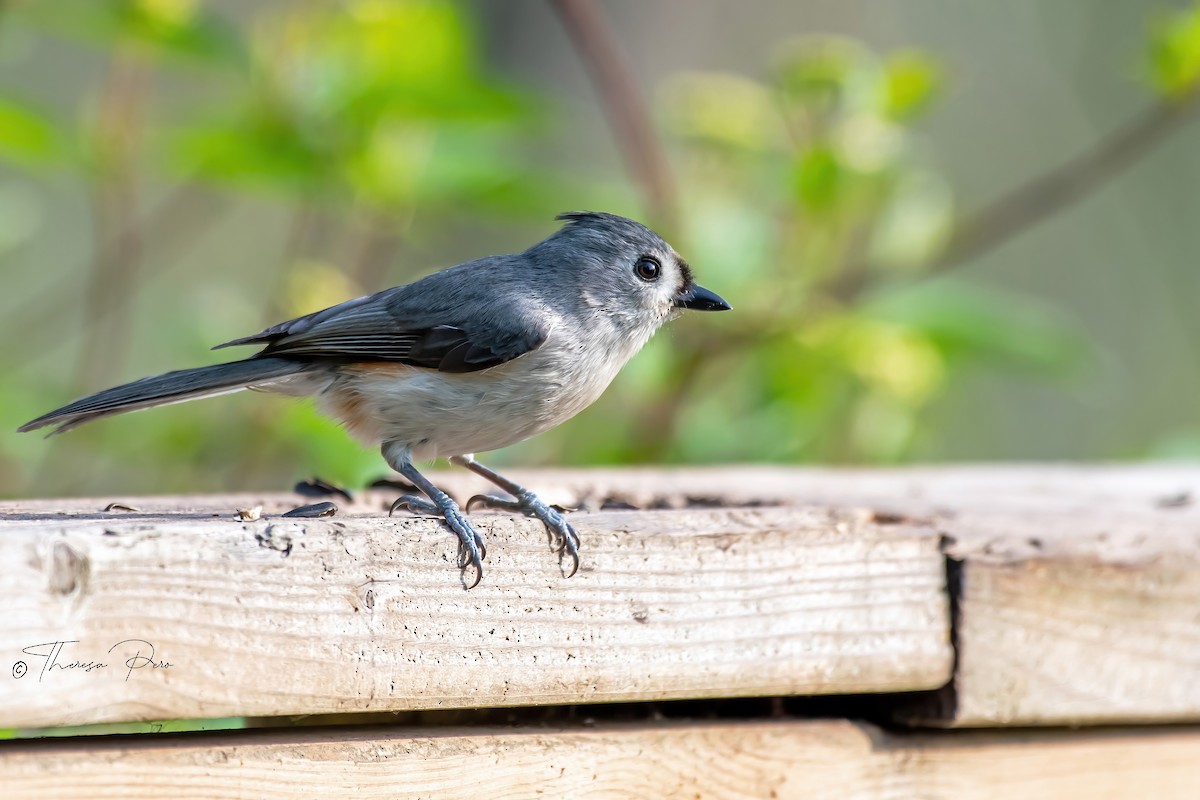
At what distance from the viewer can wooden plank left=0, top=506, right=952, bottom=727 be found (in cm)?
167

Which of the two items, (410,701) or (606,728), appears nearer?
(410,701)

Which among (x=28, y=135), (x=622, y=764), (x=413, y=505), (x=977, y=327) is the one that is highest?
(x=28, y=135)

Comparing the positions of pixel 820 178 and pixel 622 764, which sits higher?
pixel 820 178

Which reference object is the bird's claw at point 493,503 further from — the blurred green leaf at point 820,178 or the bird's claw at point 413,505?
the blurred green leaf at point 820,178

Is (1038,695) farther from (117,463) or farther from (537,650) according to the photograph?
(117,463)

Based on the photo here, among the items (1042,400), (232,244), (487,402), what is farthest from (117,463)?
(1042,400)

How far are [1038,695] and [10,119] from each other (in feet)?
8.40

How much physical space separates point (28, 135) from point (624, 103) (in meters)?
1.54

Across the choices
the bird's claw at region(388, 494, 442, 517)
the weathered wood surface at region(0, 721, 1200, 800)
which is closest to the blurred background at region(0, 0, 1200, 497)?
the bird's claw at region(388, 494, 442, 517)

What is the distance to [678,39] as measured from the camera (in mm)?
5523

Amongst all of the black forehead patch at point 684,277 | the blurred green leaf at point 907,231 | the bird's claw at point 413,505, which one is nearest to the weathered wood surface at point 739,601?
the bird's claw at point 413,505

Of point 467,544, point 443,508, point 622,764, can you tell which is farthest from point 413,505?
point 622,764

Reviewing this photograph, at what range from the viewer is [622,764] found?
207 cm

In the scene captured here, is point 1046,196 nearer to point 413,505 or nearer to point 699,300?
point 699,300
